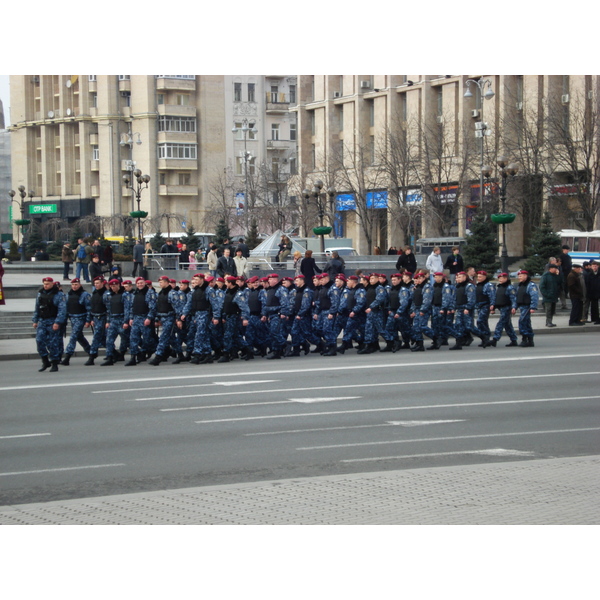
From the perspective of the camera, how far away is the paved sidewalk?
25.5ft

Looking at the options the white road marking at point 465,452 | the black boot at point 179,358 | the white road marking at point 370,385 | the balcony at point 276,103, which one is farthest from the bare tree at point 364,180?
the white road marking at point 465,452

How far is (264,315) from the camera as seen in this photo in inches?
827

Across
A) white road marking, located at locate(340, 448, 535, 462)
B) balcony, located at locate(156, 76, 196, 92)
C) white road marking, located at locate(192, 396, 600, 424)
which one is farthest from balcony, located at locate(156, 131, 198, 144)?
white road marking, located at locate(340, 448, 535, 462)

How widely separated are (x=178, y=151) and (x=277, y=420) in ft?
262

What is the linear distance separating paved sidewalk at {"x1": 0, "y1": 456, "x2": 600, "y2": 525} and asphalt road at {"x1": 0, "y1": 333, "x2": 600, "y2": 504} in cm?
76

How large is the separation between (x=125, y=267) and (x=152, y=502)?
38899 millimetres

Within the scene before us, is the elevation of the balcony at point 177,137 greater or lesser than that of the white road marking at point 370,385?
greater

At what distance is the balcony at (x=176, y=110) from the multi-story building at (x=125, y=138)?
0.09 meters

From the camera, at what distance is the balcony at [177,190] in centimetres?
8962

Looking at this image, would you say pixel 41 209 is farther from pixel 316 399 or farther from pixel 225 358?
pixel 316 399

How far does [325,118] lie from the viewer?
78312 mm

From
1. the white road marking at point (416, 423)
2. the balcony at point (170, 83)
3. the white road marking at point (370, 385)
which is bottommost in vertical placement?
the white road marking at point (370, 385)

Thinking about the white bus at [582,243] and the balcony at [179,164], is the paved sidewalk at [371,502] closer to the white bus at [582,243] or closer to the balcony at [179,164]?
the white bus at [582,243]

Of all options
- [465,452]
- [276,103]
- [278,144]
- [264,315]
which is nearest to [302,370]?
[264,315]
